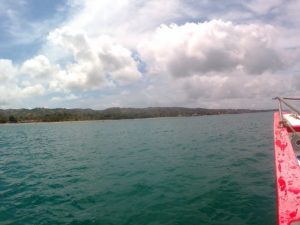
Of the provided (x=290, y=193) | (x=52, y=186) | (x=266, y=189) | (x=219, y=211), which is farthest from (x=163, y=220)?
(x=52, y=186)

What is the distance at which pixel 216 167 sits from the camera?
1861cm

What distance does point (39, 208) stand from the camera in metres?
12.1

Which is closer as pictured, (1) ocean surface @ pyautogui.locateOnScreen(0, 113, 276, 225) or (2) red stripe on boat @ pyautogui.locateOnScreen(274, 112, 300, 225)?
(2) red stripe on boat @ pyautogui.locateOnScreen(274, 112, 300, 225)

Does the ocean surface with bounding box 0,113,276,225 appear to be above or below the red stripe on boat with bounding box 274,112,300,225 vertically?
below

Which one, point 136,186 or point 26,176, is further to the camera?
point 26,176

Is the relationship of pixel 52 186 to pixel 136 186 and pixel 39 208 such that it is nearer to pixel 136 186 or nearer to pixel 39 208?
pixel 39 208

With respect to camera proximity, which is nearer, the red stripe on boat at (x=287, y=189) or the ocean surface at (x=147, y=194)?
the red stripe on boat at (x=287, y=189)

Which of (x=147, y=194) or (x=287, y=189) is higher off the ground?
(x=287, y=189)

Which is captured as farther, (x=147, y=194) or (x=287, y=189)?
(x=147, y=194)

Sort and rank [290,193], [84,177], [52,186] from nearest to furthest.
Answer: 1. [290,193]
2. [52,186]
3. [84,177]

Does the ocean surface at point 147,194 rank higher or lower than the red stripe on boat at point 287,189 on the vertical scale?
lower

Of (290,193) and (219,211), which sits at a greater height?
(290,193)

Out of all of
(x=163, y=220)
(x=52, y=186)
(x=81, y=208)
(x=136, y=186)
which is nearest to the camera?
(x=163, y=220)

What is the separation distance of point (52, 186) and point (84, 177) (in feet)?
7.67
